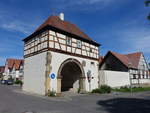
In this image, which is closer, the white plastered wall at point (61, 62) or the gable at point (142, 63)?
the white plastered wall at point (61, 62)

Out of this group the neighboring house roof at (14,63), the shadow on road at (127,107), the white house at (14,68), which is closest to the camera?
the shadow on road at (127,107)

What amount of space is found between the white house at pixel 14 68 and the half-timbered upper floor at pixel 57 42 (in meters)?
32.0

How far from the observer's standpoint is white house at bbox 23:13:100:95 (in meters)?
18.0

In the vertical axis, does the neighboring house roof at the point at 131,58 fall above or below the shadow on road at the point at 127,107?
above

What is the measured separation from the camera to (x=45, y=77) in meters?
17.5

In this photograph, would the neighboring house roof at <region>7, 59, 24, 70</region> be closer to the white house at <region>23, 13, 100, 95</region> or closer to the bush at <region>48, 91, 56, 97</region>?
the white house at <region>23, 13, 100, 95</region>

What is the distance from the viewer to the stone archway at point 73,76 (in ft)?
70.8

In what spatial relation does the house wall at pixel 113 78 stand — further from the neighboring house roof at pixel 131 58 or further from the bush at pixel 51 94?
the bush at pixel 51 94

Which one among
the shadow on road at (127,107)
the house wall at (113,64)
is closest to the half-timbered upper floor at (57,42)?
the house wall at (113,64)

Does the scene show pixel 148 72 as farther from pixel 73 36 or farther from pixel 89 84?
pixel 73 36

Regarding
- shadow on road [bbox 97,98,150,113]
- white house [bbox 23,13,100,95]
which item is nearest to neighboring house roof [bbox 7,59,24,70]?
white house [bbox 23,13,100,95]

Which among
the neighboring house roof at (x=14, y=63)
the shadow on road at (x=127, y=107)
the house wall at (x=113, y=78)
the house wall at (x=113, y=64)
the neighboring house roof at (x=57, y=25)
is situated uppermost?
the neighboring house roof at (x=57, y=25)

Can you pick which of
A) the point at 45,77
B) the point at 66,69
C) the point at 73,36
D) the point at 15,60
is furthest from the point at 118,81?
the point at 15,60

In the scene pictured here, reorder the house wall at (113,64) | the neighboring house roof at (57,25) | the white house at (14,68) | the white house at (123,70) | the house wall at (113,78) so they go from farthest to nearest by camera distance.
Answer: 1. the white house at (14,68)
2. the house wall at (113,64)
3. the white house at (123,70)
4. the house wall at (113,78)
5. the neighboring house roof at (57,25)
